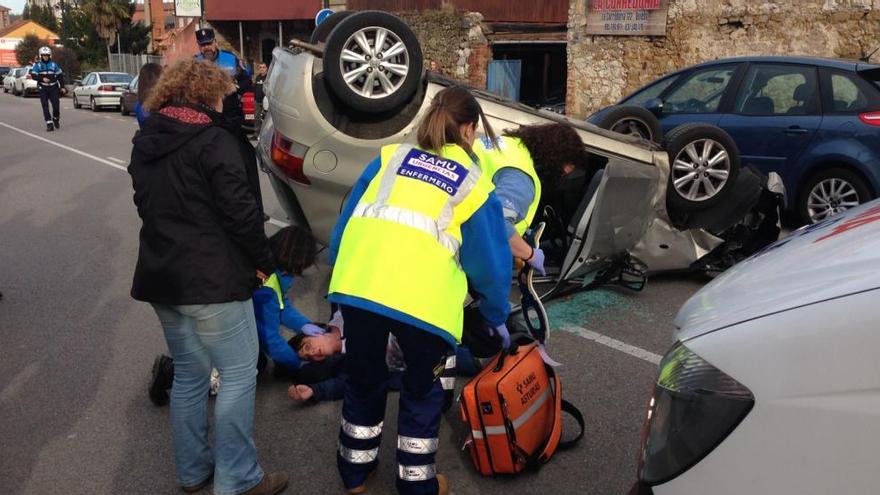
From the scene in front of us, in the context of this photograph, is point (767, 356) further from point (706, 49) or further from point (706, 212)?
point (706, 49)

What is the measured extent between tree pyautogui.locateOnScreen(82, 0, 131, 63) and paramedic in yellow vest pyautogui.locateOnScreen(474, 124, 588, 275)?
5319 centimetres

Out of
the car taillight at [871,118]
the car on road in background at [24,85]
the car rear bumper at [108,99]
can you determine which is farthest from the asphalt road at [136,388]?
the car on road in background at [24,85]

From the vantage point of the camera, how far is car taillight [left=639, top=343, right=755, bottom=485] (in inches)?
65.4

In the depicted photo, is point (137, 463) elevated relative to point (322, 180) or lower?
lower

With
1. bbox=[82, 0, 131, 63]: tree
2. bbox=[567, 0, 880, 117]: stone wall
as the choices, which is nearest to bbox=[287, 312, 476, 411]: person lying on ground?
bbox=[567, 0, 880, 117]: stone wall

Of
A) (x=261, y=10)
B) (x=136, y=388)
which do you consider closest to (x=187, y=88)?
(x=136, y=388)

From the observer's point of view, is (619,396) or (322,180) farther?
(322,180)

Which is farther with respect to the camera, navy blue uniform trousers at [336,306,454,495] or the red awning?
the red awning

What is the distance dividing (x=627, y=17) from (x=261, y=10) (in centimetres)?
1983

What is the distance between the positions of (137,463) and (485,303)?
5.85 feet

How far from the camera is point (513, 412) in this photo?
10.6 feet

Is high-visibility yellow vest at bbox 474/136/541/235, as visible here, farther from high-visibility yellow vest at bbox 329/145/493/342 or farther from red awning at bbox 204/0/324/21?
red awning at bbox 204/0/324/21

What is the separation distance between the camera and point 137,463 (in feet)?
11.6

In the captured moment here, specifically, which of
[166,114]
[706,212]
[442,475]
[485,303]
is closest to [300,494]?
[442,475]
